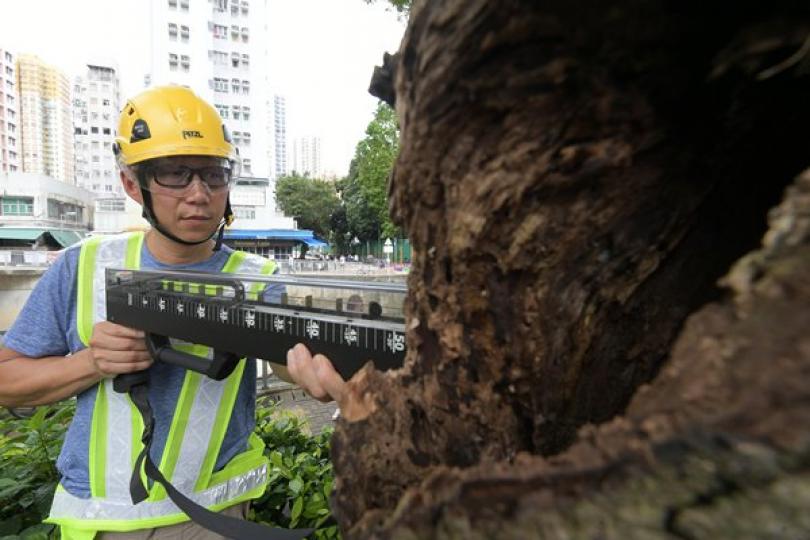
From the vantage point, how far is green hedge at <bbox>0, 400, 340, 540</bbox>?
2564mm

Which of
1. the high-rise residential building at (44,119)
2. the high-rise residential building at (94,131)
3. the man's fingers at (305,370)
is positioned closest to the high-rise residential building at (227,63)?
the high-rise residential building at (94,131)

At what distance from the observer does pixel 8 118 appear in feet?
194

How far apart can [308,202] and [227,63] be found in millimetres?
12817

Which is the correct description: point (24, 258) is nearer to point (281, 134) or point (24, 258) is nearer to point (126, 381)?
point (126, 381)

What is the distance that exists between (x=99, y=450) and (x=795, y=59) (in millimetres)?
2525

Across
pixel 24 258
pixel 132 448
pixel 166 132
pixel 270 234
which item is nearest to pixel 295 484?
Result: pixel 132 448

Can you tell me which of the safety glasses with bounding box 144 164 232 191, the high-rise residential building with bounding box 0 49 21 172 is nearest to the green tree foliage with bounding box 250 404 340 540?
the safety glasses with bounding box 144 164 232 191

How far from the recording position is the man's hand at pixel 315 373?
1.26m

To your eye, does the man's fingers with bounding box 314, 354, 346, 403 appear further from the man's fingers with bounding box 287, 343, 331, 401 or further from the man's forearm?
the man's forearm

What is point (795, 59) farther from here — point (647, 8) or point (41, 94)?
point (41, 94)

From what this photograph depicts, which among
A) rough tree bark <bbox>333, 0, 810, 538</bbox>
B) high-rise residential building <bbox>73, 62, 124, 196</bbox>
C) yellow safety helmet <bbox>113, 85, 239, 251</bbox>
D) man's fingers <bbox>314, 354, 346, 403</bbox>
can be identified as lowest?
man's fingers <bbox>314, 354, 346, 403</bbox>

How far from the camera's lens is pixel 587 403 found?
2.66 feet

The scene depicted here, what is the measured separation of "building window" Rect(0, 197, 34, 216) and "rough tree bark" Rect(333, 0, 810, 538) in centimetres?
4819

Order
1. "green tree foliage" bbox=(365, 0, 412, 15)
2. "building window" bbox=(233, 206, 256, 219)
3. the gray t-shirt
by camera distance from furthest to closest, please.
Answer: "building window" bbox=(233, 206, 256, 219), "green tree foliage" bbox=(365, 0, 412, 15), the gray t-shirt
